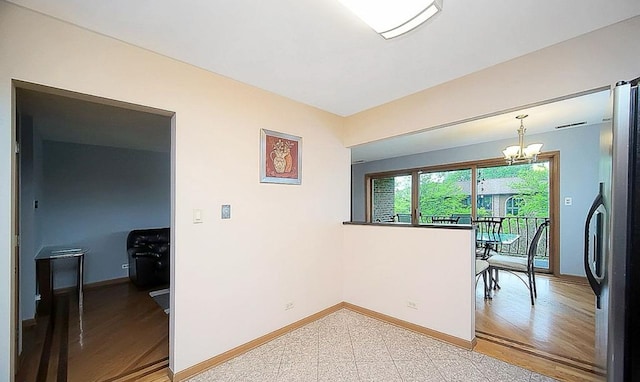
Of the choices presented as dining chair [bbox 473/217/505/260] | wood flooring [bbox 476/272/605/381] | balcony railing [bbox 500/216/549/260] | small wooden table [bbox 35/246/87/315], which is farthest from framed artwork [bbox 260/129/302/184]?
balcony railing [bbox 500/216/549/260]

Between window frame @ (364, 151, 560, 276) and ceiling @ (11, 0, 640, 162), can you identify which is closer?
ceiling @ (11, 0, 640, 162)

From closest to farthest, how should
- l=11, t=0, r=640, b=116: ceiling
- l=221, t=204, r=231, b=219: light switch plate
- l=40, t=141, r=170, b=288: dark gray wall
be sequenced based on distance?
l=11, t=0, r=640, b=116: ceiling < l=221, t=204, r=231, b=219: light switch plate < l=40, t=141, r=170, b=288: dark gray wall

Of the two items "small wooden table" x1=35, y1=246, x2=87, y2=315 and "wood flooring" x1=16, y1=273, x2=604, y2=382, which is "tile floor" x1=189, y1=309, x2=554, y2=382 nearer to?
"wood flooring" x1=16, y1=273, x2=604, y2=382

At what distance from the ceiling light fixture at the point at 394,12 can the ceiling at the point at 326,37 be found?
0.15m

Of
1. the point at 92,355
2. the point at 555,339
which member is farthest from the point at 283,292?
the point at 555,339

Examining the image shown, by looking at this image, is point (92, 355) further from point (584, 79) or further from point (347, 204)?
point (584, 79)

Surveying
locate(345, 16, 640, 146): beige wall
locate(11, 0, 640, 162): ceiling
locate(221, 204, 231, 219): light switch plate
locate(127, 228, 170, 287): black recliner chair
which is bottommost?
locate(127, 228, 170, 287): black recliner chair

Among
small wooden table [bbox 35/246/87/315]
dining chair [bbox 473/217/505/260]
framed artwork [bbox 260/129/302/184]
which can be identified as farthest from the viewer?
dining chair [bbox 473/217/505/260]

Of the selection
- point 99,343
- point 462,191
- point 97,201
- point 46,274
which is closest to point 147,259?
point 46,274

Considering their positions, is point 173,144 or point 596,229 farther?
point 173,144

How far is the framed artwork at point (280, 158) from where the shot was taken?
259 centimetres

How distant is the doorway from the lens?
2873mm

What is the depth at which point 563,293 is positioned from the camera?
3.71 metres

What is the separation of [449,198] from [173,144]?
18.5ft
